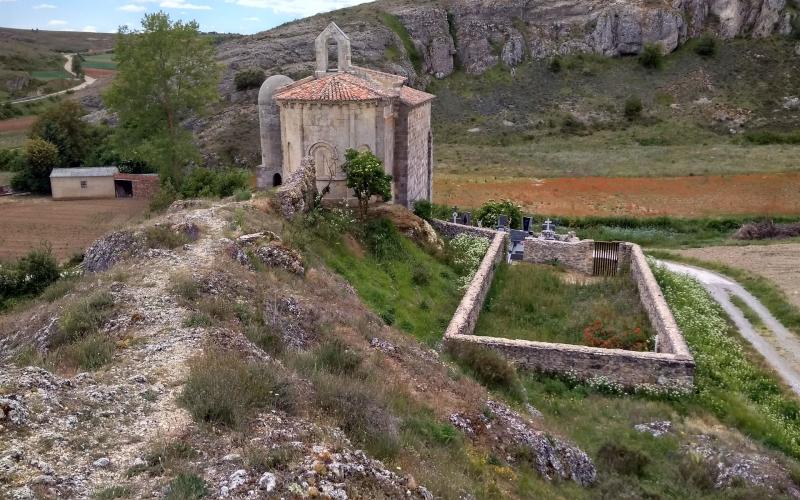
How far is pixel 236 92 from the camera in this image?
191 ft

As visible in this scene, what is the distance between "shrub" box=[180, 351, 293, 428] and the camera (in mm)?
7371

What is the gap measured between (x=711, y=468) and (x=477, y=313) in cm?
820

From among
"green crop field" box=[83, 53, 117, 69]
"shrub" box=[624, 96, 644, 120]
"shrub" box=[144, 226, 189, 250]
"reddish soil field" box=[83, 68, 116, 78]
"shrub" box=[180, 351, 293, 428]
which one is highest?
"green crop field" box=[83, 53, 117, 69]

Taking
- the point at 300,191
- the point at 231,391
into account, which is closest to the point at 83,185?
the point at 300,191

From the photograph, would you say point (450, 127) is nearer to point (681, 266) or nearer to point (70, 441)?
point (681, 266)

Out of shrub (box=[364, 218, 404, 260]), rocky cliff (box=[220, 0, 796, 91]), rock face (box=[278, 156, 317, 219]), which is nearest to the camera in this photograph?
rock face (box=[278, 156, 317, 219])

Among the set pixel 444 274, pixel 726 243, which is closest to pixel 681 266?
pixel 726 243

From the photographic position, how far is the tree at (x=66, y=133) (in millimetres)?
41469

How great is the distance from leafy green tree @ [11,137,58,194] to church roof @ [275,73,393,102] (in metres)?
22.8

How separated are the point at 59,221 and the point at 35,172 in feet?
29.2

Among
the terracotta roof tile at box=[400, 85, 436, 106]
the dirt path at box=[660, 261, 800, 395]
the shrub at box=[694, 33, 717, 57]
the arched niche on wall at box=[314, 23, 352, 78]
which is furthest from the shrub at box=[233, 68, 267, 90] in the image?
the shrub at box=[694, 33, 717, 57]

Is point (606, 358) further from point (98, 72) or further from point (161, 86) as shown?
point (98, 72)

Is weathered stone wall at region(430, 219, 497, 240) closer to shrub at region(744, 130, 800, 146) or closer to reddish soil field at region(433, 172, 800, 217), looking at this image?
reddish soil field at region(433, 172, 800, 217)

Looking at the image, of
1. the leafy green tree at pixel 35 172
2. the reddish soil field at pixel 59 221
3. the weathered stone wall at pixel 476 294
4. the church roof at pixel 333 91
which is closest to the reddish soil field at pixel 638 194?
the weathered stone wall at pixel 476 294
